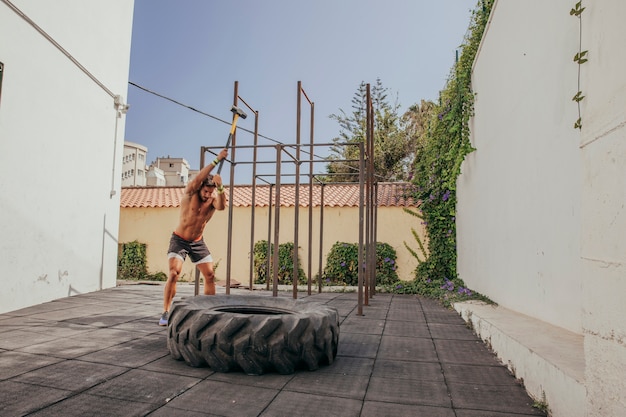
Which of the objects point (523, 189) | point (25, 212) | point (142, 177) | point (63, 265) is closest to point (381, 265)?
point (523, 189)

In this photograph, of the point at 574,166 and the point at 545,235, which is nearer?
the point at 574,166

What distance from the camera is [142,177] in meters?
22.8

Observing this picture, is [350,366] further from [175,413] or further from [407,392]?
[175,413]

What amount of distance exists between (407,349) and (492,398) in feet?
3.47

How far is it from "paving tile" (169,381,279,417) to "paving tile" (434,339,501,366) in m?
1.41

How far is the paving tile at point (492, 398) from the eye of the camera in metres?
1.96

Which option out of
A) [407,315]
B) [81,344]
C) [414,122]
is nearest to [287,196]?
[407,315]

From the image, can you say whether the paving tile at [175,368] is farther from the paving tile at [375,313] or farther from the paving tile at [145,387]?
the paving tile at [375,313]

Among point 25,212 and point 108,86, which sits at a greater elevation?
point 108,86

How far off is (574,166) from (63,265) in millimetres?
6036

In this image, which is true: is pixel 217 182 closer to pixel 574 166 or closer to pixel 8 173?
pixel 8 173

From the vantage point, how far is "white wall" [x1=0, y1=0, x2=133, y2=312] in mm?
4523

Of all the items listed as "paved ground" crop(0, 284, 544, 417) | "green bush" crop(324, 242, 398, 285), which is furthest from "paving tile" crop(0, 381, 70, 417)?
"green bush" crop(324, 242, 398, 285)

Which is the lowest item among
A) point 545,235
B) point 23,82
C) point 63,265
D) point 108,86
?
point 63,265
